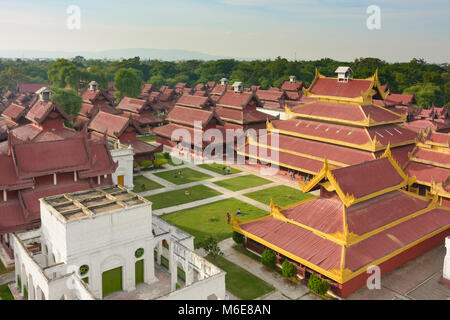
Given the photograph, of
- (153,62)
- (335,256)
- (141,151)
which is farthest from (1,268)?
(153,62)

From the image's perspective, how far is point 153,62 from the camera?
563 feet

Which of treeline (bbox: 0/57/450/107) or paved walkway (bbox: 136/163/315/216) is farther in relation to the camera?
treeline (bbox: 0/57/450/107)

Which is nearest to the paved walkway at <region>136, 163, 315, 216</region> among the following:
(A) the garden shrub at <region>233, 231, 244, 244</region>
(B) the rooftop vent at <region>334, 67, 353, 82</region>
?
(A) the garden shrub at <region>233, 231, 244, 244</region>

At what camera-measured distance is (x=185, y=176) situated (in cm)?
4666

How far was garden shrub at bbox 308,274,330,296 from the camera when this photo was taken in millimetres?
21891

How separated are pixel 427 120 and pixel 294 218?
51422mm

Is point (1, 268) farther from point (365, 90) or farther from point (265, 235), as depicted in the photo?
point (365, 90)

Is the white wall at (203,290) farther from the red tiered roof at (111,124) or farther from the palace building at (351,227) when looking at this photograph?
the red tiered roof at (111,124)

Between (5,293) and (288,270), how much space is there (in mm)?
17134

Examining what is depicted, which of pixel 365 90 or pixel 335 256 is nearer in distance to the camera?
pixel 335 256

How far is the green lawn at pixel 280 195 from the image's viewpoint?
1502 inches

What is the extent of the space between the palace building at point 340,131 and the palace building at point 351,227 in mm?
11845

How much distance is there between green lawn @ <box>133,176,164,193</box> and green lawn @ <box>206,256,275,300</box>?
721 inches

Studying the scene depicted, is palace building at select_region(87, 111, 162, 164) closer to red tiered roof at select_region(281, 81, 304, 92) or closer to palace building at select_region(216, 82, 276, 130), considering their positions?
palace building at select_region(216, 82, 276, 130)
